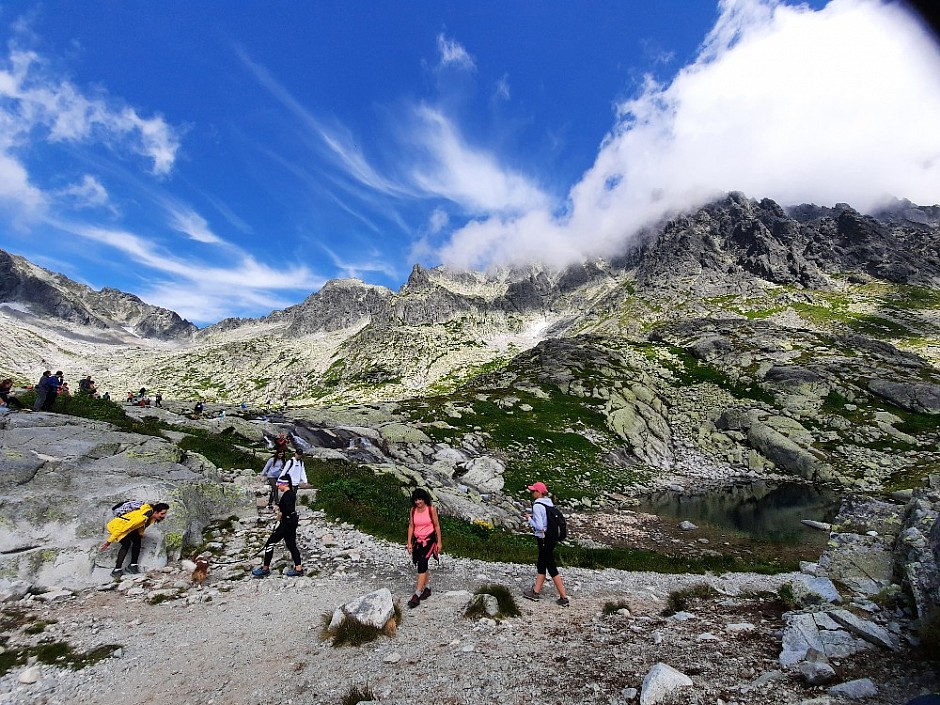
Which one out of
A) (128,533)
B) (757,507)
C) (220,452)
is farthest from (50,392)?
(757,507)

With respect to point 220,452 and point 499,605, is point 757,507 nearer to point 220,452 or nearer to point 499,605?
→ point 499,605

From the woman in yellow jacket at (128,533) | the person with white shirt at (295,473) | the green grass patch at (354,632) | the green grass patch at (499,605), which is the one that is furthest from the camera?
the person with white shirt at (295,473)

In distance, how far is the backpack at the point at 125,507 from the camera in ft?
44.1

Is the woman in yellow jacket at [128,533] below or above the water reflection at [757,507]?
below

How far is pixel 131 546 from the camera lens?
1342cm

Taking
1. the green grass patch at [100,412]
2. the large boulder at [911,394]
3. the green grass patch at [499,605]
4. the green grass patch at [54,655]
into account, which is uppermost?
the large boulder at [911,394]

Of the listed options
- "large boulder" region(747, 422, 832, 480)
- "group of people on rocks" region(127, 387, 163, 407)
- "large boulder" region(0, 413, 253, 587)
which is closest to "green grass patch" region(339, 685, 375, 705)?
"large boulder" region(0, 413, 253, 587)

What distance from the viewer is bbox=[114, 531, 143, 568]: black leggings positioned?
43.1 ft

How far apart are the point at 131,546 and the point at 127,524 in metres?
0.78

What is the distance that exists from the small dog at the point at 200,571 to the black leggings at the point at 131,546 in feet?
5.62

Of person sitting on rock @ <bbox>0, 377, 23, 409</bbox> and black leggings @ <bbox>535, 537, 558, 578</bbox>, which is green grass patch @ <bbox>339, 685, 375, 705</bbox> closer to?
black leggings @ <bbox>535, 537, 558, 578</bbox>

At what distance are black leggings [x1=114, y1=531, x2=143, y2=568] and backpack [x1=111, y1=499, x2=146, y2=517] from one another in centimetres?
74

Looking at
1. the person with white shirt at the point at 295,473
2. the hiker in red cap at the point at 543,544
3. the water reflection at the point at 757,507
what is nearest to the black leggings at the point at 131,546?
the person with white shirt at the point at 295,473

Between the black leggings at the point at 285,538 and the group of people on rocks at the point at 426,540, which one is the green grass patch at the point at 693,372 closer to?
the group of people on rocks at the point at 426,540
